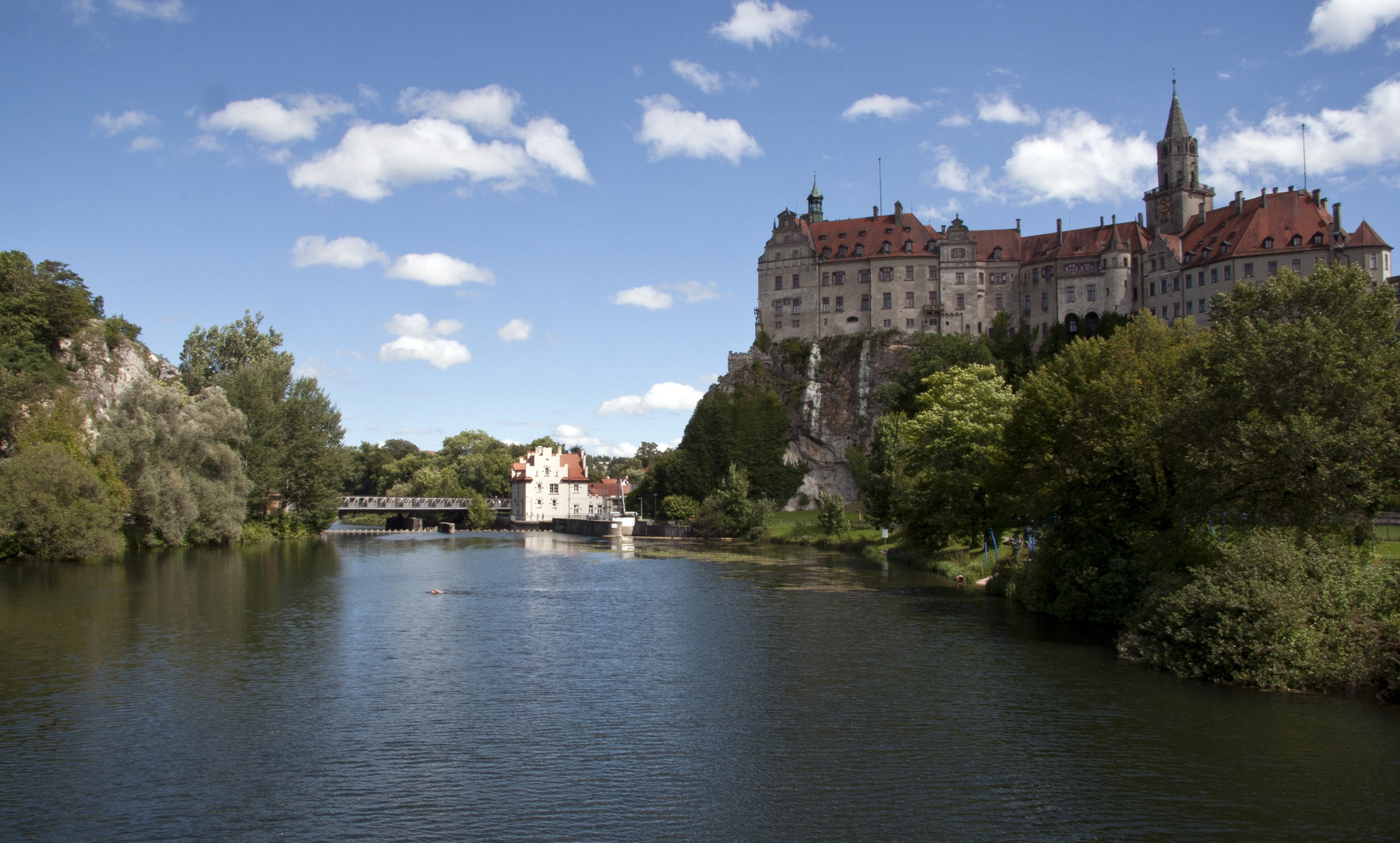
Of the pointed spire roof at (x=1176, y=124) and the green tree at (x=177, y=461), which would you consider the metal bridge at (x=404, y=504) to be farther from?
the pointed spire roof at (x=1176, y=124)

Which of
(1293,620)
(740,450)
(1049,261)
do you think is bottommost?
(1293,620)

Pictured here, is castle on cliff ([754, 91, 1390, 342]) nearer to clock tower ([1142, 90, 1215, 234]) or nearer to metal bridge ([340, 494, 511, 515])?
clock tower ([1142, 90, 1215, 234])

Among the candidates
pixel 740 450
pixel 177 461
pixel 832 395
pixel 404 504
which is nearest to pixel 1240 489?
pixel 177 461

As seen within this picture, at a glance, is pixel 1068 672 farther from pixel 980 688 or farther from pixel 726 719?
pixel 726 719

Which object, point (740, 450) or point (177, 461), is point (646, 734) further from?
point (740, 450)

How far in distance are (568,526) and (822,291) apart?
38994mm

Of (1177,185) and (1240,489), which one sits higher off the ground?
(1177,185)

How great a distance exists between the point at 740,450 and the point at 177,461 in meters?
48.3

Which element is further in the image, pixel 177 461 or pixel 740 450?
pixel 740 450


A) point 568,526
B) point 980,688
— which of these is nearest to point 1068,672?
point 980,688

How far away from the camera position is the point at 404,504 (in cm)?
10281

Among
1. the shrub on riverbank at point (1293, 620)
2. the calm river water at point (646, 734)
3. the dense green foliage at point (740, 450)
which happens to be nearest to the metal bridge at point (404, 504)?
the dense green foliage at point (740, 450)

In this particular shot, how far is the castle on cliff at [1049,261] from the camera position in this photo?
7644 centimetres

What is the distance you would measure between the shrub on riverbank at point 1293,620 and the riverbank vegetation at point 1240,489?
0.04 m
